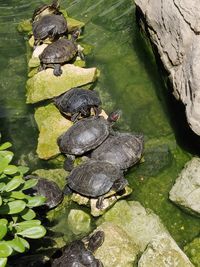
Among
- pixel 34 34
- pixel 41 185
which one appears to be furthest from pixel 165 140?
pixel 34 34

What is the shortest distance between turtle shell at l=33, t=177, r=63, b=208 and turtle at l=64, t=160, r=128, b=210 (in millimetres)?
154

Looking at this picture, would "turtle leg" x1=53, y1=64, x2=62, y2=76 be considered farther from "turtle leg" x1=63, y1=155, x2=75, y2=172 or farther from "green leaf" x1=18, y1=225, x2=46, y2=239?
"green leaf" x1=18, y1=225, x2=46, y2=239

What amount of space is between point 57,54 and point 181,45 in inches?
89.8

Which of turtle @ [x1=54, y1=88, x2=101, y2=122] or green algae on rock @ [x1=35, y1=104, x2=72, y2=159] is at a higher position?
turtle @ [x1=54, y1=88, x2=101, y2=122]

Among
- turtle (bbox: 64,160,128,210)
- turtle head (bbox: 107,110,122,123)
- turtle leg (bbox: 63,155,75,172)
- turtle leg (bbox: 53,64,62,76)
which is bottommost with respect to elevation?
turtle leg (bbox: 63,155,75,172)

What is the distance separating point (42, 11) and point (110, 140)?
4211mm

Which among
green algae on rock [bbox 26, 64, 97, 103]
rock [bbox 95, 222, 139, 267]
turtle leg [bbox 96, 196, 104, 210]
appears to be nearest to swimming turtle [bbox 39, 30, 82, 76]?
green algae on rock [bbox 26, 64, 97, 103]

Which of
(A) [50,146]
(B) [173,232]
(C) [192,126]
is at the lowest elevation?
(B) [173,232]

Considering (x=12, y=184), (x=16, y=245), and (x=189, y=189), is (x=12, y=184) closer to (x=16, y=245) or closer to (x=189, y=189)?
(x=16, y=245)

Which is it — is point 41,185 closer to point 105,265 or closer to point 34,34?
point 105,265

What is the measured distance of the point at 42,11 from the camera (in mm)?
8977

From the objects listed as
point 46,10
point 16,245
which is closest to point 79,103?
point 46,10

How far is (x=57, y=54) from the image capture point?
293 inches

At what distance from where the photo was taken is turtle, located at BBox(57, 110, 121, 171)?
5941mm
